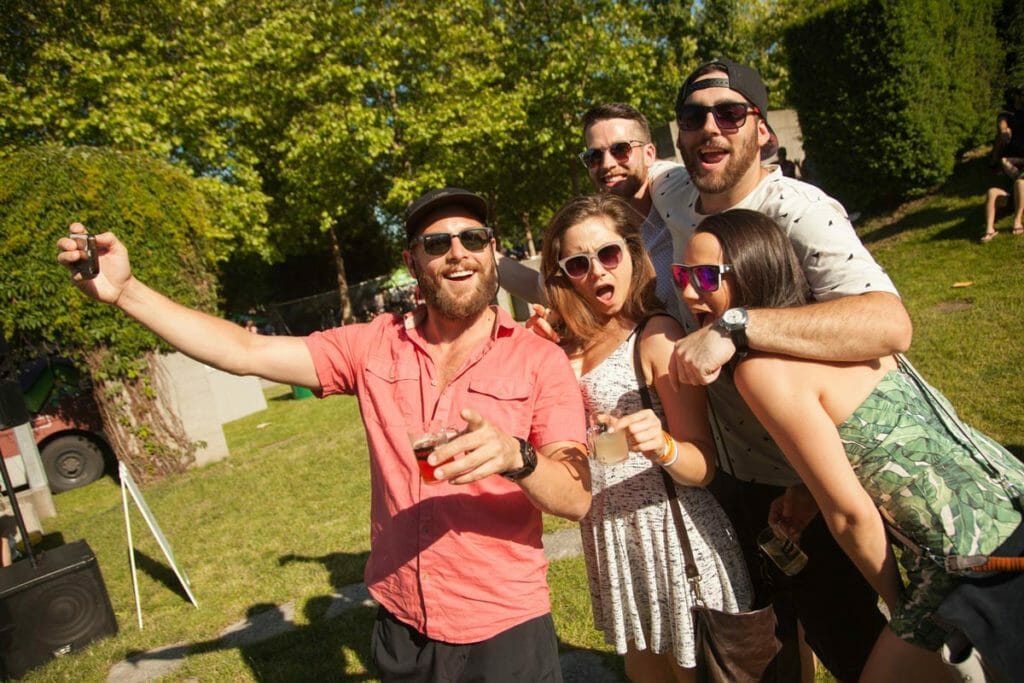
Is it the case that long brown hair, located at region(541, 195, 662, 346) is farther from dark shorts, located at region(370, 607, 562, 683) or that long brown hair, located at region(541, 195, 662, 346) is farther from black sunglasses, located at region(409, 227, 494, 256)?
dark shorts, located at region(370, 607, 562, 683)

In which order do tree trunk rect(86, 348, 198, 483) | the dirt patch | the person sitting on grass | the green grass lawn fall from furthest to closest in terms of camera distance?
tree trunk rect(86, 348, 198, 483) < the person sitting on grass < the dirt patch < the green grass lawn

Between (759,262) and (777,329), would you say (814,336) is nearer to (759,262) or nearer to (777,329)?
(777,329)

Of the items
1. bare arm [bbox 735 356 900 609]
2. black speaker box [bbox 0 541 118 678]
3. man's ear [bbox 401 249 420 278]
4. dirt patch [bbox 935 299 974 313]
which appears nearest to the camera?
bare arm [bbox 735 356 900 609]

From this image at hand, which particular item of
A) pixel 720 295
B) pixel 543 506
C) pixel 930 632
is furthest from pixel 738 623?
pixel 720 295

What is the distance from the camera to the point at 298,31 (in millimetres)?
17172

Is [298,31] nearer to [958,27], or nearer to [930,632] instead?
[958,27]

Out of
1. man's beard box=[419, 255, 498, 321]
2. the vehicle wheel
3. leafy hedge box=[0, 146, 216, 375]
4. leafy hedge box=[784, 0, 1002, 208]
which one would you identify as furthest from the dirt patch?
the vehicle wheel

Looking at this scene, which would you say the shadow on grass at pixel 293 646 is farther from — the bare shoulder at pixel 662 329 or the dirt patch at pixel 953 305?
the dirt patch at pixel 953 305

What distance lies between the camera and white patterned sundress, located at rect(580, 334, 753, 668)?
2.11m

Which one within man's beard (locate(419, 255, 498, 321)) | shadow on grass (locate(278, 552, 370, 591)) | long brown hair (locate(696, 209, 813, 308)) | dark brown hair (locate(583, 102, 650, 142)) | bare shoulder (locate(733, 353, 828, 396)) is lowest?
shadow on grass (locate(278, 552, 370, 591))

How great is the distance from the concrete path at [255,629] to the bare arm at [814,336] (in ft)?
10.8

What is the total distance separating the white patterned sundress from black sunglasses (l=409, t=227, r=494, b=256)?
625 mm

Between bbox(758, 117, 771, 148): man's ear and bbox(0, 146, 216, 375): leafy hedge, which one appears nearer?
bbox(758, 117, 771, 148): man's ear

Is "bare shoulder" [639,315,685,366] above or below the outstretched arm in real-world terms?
below
